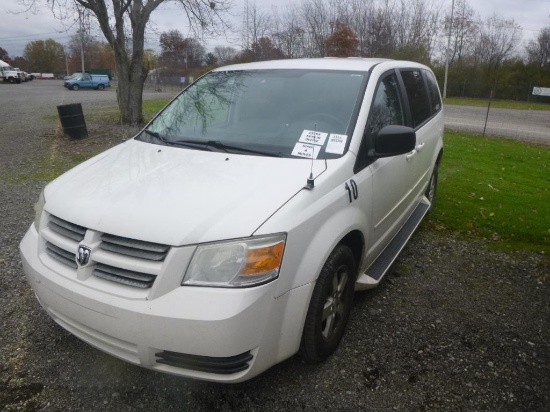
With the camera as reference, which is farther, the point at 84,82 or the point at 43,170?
the point at 84,82

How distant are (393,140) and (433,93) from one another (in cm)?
271

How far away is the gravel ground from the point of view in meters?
2.44

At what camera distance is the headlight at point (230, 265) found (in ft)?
6.73

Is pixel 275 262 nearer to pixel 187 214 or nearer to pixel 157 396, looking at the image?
pixel 187 214

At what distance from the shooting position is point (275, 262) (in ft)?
6.93

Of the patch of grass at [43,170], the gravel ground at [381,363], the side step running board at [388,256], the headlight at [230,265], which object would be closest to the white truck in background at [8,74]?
the patch of grass at [43,170]

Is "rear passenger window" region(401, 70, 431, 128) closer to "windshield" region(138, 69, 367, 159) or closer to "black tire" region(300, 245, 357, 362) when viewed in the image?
"windshield" region(138, 69, 367, 159)

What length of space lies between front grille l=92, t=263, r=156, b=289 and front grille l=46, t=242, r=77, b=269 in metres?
0.19

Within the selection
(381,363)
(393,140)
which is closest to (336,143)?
(393,140)

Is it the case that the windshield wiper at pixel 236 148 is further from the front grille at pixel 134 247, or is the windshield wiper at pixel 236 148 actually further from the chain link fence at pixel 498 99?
the chain link fence at pixel 498 99

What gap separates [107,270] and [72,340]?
Result: 42.1 inches

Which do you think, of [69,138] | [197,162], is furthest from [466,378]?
[69,138]

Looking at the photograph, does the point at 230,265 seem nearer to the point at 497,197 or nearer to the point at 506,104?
the point at 497,197

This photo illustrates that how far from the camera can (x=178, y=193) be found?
7.82 feet
